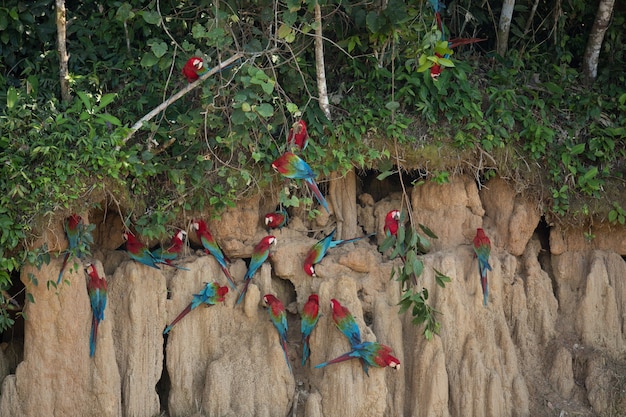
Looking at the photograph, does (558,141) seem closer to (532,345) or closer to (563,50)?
(563,50)

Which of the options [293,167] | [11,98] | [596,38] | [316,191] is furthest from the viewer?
[596,38]

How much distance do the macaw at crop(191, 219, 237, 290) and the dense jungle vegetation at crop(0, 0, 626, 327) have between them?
176 millimetres

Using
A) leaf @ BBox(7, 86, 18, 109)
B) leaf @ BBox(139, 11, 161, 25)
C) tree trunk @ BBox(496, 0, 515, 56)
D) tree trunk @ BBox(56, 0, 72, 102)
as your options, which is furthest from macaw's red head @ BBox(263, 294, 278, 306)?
tree trunk @ BBox(496, 0, 515, 56)

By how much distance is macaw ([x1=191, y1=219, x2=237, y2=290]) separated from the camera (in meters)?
7.08

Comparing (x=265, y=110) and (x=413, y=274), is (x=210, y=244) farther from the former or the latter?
(x=413, y=274)

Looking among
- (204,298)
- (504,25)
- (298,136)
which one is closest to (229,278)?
(204,298)

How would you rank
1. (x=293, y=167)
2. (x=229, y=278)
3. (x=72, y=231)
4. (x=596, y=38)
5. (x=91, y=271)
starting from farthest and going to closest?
(x=596, y=38) → (x=229, y=278) → (x=293, y=167) → (x=91, y=271) → (x=72, y=231)

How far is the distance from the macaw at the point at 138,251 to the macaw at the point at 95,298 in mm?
307

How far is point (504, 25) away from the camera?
788cm

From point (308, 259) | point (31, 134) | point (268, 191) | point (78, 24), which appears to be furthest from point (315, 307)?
point (78, 24)

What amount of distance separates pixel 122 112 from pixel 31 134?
807mm

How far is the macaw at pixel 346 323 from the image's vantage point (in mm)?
6945

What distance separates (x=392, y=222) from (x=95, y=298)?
2.26 metres

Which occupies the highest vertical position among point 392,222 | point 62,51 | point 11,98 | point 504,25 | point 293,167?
point 504,25
